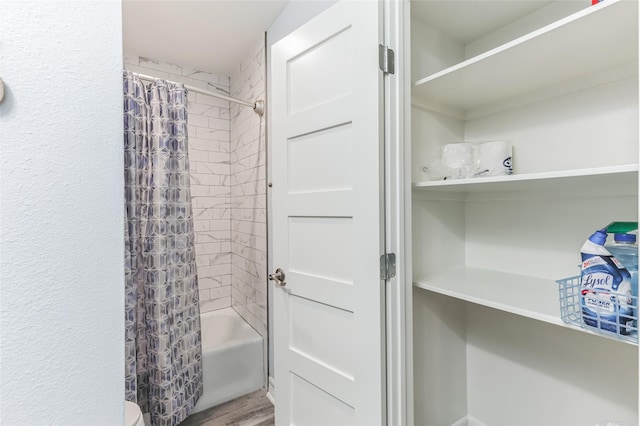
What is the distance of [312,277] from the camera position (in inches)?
Answer: 51.6

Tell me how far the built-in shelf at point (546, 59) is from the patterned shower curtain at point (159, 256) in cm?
148

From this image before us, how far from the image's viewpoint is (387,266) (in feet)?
3.53

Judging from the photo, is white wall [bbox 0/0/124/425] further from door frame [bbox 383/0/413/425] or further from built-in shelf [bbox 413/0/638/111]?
built-in shelf [bbox 413/0/638/111]

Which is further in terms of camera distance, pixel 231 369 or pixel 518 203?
pixel 231 369

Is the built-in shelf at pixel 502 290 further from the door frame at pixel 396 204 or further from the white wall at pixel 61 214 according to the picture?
the white wall at pixel 61 214

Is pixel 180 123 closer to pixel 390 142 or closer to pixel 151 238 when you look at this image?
pixel 151 238

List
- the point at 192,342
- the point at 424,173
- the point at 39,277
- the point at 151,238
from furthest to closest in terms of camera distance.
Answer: the point at 192,342
the point at 151,238
the point at 424,173
the point at 39,277

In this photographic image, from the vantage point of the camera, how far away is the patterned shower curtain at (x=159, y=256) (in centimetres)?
171

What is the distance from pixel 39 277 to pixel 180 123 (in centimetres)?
160

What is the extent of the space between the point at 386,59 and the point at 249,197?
1727 mm

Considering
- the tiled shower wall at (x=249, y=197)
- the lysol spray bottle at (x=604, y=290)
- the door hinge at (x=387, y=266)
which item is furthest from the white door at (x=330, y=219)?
the tiled shower wall at (x=249, y=197)

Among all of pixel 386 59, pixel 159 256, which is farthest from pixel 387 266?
pixel 159 256

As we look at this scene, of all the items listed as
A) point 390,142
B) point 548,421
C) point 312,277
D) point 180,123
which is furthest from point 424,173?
point 180,123

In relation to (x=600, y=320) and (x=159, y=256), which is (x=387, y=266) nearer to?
(x=600, y=320)
